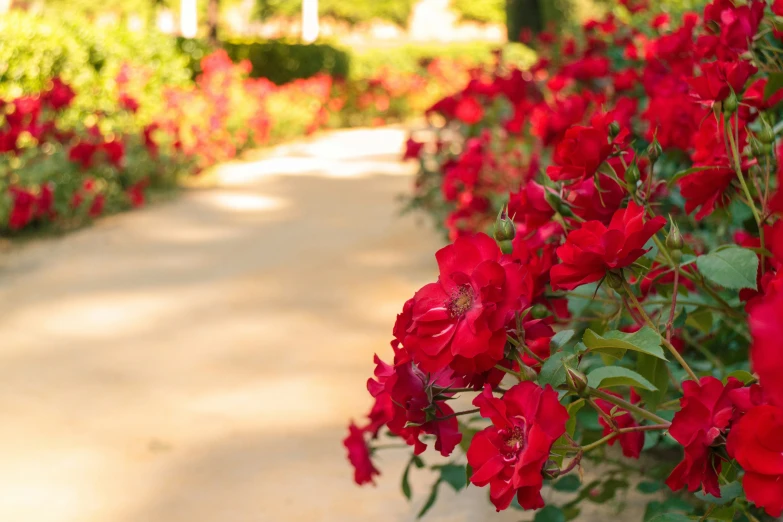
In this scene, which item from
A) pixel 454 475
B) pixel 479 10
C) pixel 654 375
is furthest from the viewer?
pixel 479 10

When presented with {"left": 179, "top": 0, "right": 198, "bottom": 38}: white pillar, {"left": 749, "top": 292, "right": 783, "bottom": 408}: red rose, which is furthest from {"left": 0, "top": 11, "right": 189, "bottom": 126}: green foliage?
{"left": 179, "top": 0, "right": 198, "bottom": 38}: white pillar

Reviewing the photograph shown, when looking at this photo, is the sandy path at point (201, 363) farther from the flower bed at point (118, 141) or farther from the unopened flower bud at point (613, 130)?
the unopened flower bud at point (613, 130)

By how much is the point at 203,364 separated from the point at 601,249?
2544 millimetres

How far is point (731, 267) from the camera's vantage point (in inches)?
44.8

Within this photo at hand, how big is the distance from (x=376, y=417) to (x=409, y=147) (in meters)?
3.24

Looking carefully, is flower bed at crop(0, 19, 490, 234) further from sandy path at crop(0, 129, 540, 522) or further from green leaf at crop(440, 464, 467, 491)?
green leaf at crop(440, 464, 467, 491)

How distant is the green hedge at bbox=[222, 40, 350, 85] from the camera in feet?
42.4

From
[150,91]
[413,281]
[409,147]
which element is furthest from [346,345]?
[150,91]

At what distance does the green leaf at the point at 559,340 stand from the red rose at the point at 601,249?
0.07 meters

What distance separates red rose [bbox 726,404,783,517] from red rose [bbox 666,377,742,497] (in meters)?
0.14

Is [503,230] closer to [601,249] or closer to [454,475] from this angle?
[601,249]

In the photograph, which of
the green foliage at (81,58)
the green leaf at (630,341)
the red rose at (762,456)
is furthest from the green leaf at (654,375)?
the green foliage at (81,58)

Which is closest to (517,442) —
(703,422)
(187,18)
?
(703,422)

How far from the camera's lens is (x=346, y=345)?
11.5 ft
